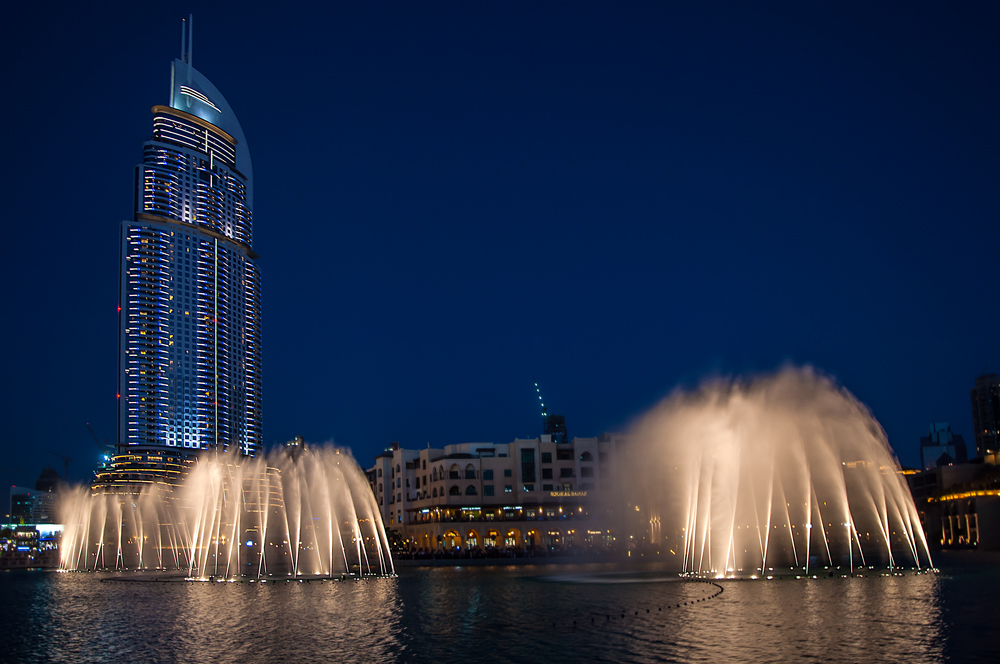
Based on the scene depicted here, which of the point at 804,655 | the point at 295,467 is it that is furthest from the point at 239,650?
the point at 295,467

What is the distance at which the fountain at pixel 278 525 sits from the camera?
74.5 meters

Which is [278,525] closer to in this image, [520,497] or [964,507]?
[520,497]

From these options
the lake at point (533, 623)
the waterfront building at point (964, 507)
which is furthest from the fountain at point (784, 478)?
the waterfront building at point (964, 507)

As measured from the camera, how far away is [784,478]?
2393 inches

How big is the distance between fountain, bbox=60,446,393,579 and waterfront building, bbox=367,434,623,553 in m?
47.4

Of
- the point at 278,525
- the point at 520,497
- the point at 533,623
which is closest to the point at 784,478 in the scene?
the point at 533,623

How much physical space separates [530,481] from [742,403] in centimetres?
9287

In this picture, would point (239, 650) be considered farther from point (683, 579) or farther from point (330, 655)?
point (683, 579)

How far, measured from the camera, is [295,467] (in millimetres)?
75375

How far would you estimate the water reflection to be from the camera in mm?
27422

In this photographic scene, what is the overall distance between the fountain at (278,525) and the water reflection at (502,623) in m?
19.5

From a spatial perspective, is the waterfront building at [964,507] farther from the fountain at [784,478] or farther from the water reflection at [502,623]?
the water reflection at [502,623]

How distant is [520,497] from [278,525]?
212 feet

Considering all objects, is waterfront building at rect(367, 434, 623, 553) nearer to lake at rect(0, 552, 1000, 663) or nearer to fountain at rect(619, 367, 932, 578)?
fountain at rect(619, 367, 932, 578)
